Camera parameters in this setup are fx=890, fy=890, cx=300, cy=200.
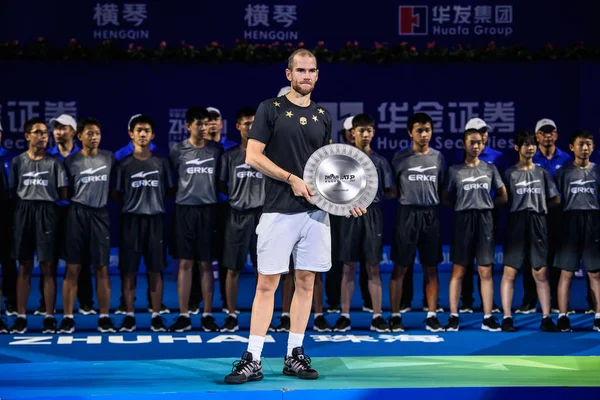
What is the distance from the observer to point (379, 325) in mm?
7113

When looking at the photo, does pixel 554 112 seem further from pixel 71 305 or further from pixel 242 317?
pixel 71 305

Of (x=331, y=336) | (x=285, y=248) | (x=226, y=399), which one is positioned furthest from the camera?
(x=331, y=336)

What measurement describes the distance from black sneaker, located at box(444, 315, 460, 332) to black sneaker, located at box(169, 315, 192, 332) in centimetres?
207

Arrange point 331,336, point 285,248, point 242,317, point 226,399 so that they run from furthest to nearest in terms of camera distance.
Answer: point 242,317, point 331,336, point 285,248, point 226,399

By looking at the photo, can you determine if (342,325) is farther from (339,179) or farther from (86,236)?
(339,179)

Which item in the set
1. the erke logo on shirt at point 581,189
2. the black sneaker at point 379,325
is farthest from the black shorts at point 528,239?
the black sneaker at point 379,325

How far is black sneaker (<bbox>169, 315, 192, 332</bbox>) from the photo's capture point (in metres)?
7.05

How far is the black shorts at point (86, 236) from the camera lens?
6.97m

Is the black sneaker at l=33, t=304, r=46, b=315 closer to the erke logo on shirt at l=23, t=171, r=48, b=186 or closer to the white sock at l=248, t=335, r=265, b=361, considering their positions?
the erke logo on shirt at l=23, t=171, r=48, b=186

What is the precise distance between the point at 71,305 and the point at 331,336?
206 centimetres

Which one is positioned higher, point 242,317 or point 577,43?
point 577,43

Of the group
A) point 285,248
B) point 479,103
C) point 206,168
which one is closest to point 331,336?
point 206,168

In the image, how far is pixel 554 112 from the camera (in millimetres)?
10836

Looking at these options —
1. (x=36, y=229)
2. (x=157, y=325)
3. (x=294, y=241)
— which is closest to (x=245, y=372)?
(x=294, y=241)
